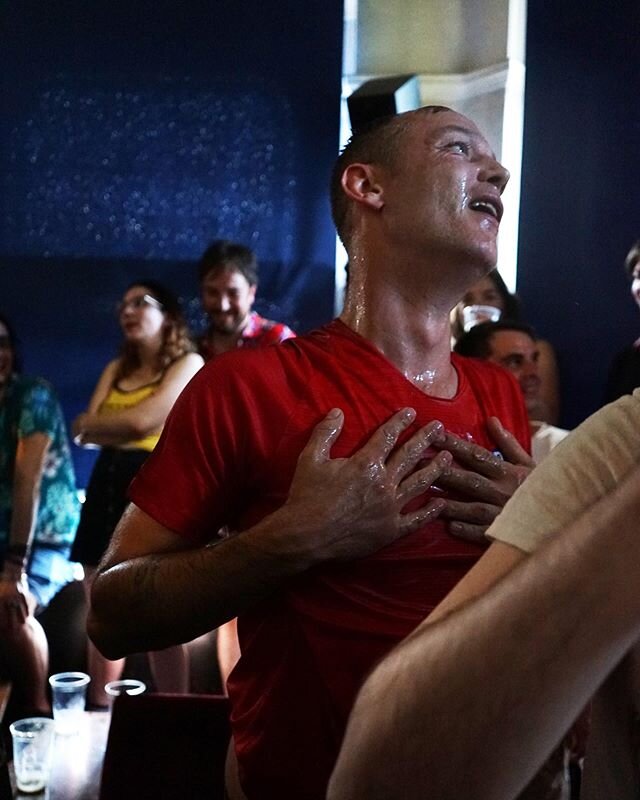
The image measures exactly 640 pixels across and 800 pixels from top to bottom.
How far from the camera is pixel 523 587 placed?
1.73 ft

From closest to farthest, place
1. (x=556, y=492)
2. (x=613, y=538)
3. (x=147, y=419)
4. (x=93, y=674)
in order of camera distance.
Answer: (x=613, y=538) < (x=556, y=492) < (x=147, y=419) < (x=93, y=674)

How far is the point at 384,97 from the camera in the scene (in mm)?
3119

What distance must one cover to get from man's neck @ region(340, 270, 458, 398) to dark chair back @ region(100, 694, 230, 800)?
30.9 inches

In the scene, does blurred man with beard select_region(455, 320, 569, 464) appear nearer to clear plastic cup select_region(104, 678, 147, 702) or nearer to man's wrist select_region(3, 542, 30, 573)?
clear plastic cup select_region(104, 678, 147, 702)

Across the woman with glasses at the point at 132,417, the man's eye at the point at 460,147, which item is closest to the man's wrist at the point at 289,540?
the man's eye at the point at 460,147

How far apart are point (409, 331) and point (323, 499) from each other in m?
0.31

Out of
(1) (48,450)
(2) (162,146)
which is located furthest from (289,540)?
(2) (162,146)

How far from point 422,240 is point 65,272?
9.93 feet

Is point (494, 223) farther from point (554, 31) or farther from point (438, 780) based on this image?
point (554, 31)

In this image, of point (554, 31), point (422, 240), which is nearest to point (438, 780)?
point (422, 240)

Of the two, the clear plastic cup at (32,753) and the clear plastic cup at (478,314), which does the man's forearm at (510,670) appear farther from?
the clear plastic cup at (478,314)

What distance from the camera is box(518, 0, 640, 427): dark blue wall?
10.6 feet

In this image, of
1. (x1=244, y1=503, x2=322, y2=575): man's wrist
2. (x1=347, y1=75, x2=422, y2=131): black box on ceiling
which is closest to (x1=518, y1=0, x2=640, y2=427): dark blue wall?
(x1=347, y1=75, x2=422, y2=131): black box on ceiling

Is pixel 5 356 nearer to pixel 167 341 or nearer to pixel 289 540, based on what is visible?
pixel 167 341
